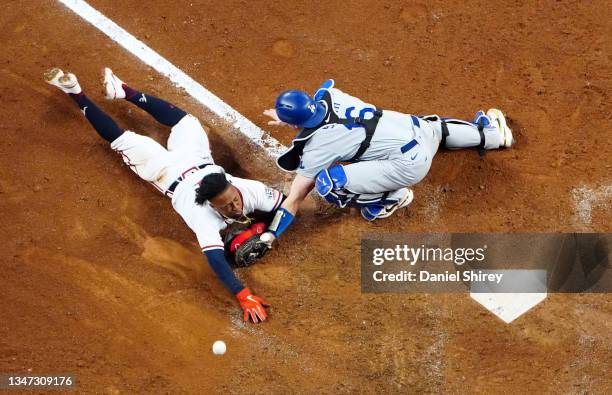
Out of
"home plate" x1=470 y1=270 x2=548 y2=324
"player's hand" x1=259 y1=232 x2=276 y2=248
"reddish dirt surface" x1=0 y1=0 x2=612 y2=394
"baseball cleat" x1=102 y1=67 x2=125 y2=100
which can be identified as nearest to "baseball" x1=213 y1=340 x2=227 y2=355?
"reddish dirt surface" x1=0 y1=0 x2=612 y2=394

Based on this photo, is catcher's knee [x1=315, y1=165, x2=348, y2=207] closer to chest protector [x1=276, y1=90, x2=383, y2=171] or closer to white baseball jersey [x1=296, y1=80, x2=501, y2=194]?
white baseball jersey [x1=296, y1=80, x2=501, y2=194]

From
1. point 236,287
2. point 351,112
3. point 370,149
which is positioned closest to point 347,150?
point 370,149

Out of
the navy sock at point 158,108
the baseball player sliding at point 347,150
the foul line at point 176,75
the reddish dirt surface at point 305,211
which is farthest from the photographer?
the foul line at point 176,75

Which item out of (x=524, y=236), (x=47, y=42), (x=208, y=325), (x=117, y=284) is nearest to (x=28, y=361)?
(x=117, y=284)

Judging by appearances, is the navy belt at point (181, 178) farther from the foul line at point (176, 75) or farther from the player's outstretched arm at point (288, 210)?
the player's outstretched arm at point (288, 210)

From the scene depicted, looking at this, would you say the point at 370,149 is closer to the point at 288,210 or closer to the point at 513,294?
the point at 288,210

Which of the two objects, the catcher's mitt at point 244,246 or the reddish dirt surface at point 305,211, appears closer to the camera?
the reddish dirt surface at point 305,211

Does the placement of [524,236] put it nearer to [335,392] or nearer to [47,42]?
[335,392]

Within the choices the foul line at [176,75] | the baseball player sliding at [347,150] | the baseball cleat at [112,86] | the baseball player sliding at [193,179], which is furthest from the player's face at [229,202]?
the baseball cleat at [112,86]
